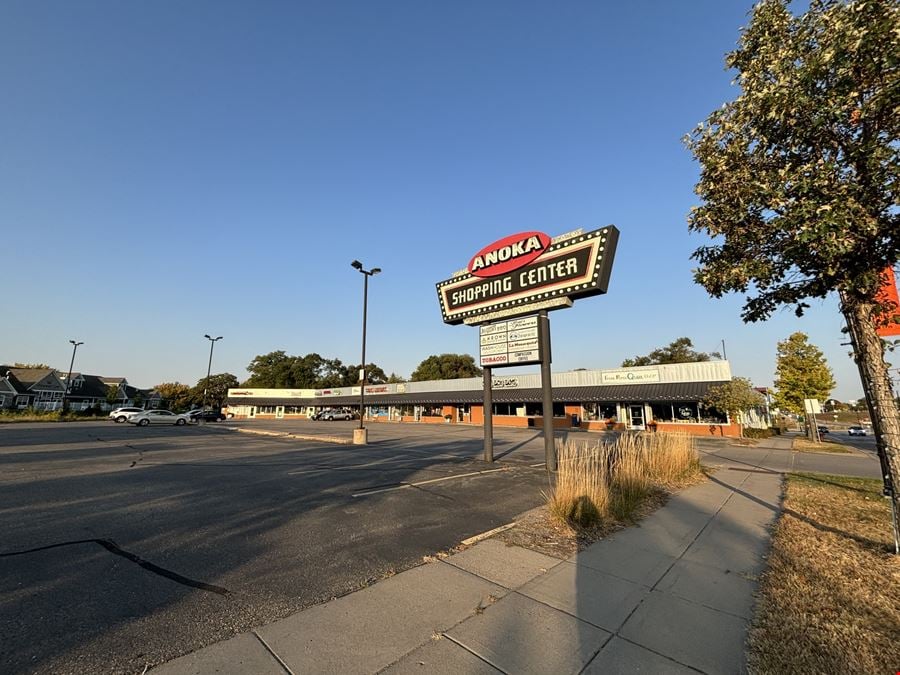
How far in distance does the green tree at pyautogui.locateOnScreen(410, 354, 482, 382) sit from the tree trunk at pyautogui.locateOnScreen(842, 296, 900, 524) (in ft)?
242

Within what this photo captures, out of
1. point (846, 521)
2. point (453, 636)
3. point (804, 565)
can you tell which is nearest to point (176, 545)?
point (453, 636)

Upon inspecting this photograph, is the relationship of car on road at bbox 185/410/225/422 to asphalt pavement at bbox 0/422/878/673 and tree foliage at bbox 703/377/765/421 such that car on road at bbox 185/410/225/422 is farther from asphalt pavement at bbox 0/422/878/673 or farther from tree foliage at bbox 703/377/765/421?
tree foliage at bbox 703/377/765/421

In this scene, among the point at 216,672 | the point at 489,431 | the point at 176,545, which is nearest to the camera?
the point at 216,672

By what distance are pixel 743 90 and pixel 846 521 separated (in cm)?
742

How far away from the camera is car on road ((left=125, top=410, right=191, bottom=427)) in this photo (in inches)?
1316

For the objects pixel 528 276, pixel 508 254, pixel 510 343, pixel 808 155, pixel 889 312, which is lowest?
pixel 889 312

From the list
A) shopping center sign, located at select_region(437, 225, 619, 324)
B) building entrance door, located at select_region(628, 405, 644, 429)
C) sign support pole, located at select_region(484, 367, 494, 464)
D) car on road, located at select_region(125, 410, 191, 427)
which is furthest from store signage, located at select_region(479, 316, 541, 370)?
car on road, located at select_region(125, 410, 191, 427)

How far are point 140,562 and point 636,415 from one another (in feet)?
112

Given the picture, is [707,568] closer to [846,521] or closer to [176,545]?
[846,521]

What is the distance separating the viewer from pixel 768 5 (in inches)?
227

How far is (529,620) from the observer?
11.2ft

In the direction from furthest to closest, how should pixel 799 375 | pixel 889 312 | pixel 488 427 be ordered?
1. pixel 799 375
2. pixel 488 427
3. pixel 889 312

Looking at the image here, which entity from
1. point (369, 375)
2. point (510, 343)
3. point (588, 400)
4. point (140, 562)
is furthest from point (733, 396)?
point (369, 375)

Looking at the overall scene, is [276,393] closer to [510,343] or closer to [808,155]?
[510,343]
